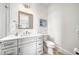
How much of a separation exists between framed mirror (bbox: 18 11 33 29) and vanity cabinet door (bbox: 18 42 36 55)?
0.80ft

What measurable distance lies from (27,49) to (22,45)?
86mm

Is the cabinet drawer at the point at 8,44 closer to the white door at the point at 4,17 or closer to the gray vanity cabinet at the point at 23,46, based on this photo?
the gray vanity cabinet at the point at 23,46

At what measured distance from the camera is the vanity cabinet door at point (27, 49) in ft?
5.03

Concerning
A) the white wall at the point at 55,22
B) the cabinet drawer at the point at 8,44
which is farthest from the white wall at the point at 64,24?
the cabinet drawer at the point at 8,44

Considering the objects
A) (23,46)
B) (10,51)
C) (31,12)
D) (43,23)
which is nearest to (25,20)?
(31,12)

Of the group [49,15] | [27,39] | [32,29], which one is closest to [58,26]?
[49,15]

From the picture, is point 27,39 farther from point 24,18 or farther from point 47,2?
point 47,2

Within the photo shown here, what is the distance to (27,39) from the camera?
155 cm

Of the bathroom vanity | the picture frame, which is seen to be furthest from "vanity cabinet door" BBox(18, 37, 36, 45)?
the picture frame

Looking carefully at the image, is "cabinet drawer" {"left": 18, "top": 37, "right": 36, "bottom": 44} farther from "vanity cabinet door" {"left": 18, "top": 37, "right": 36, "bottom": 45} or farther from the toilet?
the toilet

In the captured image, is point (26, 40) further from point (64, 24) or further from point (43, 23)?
point (64, 24)

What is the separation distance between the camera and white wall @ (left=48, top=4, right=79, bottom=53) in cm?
155

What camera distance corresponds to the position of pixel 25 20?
5.10 ft
